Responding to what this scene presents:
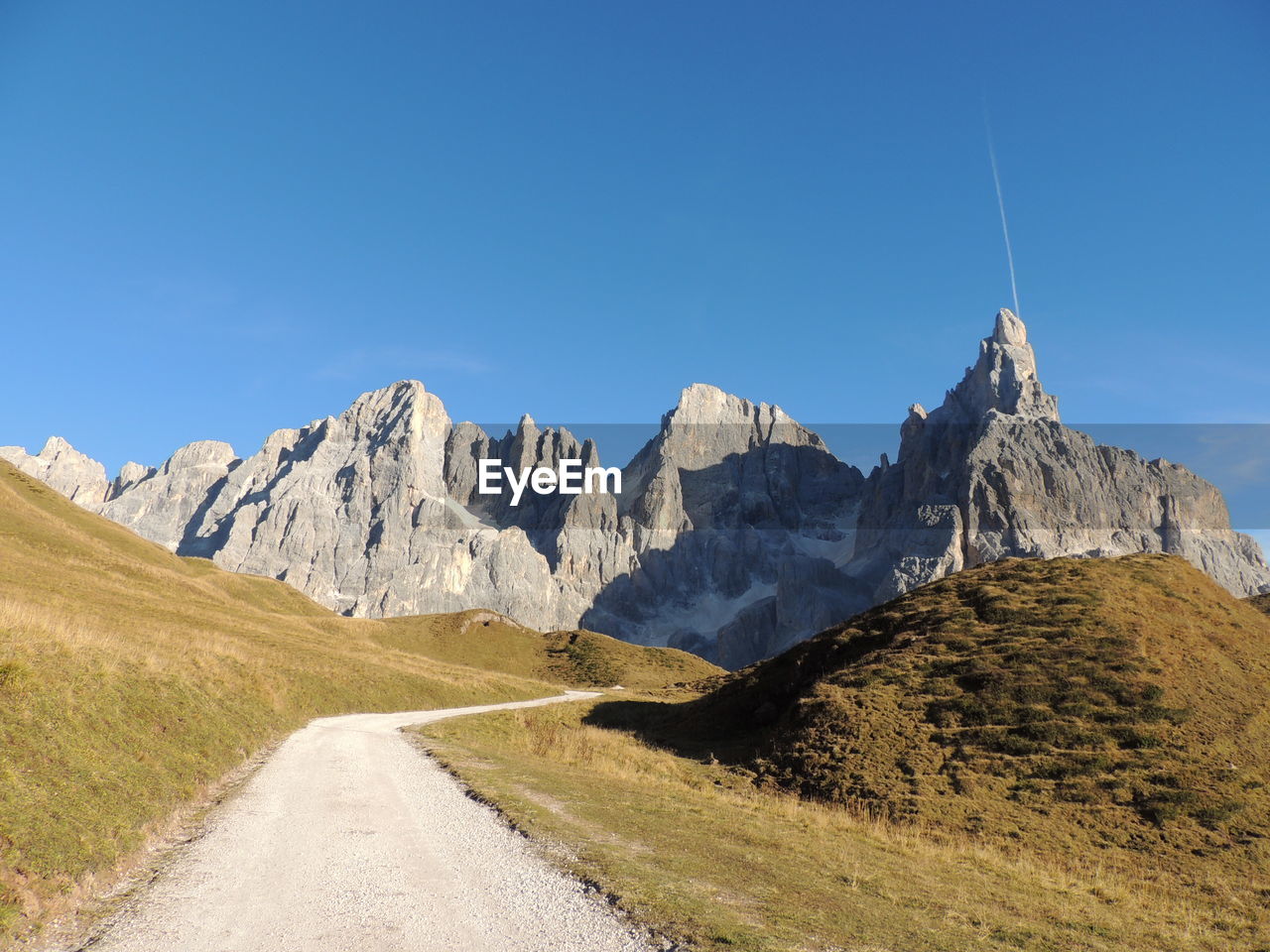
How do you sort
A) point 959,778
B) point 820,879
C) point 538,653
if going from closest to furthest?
1. point 820,879
2. point 959,778
3. point 538,653

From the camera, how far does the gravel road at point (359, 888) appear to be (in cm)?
868

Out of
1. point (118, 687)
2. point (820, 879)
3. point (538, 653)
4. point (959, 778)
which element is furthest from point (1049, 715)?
point (538, 653)

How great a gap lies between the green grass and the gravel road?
0.98 meters

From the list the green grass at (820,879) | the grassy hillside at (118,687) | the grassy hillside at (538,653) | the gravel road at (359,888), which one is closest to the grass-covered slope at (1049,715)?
the green grass at (820,879)

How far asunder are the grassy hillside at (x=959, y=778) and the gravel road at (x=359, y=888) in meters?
1.14

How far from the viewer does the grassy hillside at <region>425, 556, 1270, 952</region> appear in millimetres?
12117

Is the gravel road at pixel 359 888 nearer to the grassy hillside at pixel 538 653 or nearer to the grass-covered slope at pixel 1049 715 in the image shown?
the grass-covered slope at pixel 1049 715

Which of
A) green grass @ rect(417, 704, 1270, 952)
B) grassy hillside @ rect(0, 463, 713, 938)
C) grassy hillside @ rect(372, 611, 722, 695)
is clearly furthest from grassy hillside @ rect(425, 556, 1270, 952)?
Answer: grassy hillside @ rect(372, 611, 722, 695)

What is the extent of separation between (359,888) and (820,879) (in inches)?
327

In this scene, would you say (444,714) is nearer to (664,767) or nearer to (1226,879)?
(664,767)

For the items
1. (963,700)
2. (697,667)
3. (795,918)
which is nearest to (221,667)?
(795,918)

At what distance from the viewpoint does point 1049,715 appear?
2769 cm

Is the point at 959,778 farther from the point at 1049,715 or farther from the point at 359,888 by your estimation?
the point at 359,888

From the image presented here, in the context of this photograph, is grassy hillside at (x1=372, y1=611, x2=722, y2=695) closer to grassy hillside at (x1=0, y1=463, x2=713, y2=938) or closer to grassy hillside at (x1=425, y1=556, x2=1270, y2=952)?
grassy hillside at (x1=0, y1=463, x2=713, y2=938)
